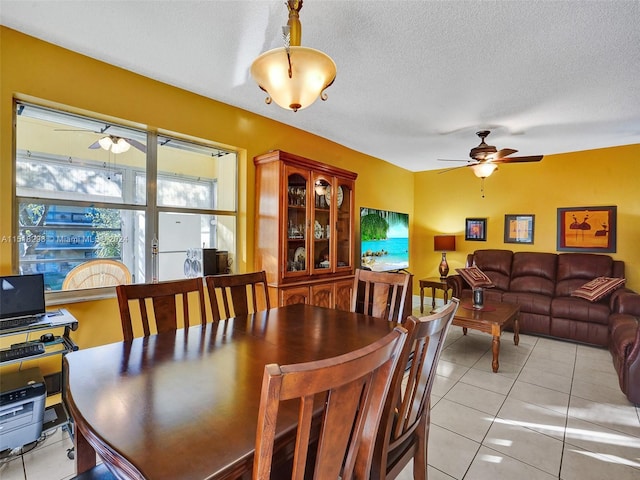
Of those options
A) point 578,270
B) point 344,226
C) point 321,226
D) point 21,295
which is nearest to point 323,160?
point 344,226

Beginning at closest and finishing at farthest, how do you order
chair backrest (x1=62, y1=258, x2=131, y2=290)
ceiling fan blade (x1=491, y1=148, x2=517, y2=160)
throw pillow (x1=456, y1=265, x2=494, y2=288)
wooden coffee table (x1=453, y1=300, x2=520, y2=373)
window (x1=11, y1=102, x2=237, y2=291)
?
1. window (x1=11, y1=102, x2=237, y2=291)
2. chair backrest (x1=62, y1=258, x2=131, y2=290)
3. wooden coffee table (x1=453, y1=300, x2=520, y2=373)
4. ceiling fan blade (x1=491, y1=148, x2=517, y2=160)
5. throw pillow (x1=456, y1=265, x2=494, y2=288)

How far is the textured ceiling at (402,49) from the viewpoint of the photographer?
1.73 metres

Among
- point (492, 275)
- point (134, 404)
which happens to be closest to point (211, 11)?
point (134, 404)

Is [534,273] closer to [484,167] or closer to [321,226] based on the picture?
[484,167]

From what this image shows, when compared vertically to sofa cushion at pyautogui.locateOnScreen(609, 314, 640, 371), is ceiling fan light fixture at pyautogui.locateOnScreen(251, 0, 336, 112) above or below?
above

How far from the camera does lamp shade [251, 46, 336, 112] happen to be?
1298 millimetres

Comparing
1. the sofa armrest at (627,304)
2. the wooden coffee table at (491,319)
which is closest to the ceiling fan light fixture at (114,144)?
the wooden coffee table at (491,319)

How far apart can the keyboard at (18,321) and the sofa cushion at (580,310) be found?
16.6 feet

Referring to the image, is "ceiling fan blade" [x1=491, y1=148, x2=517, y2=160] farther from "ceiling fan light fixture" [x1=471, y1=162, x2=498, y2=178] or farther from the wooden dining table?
the wooden dining table

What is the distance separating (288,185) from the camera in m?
3.09

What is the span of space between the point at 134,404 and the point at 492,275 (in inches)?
195

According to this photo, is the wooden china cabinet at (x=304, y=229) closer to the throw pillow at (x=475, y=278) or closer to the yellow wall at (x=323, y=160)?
the yellow wall at (x=323, y=160)

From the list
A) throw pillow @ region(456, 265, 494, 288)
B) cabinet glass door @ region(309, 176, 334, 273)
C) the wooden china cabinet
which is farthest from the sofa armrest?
cabinet glass door @ region(309, 176, 334, 273)

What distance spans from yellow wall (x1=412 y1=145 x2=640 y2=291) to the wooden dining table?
14.4 ft
